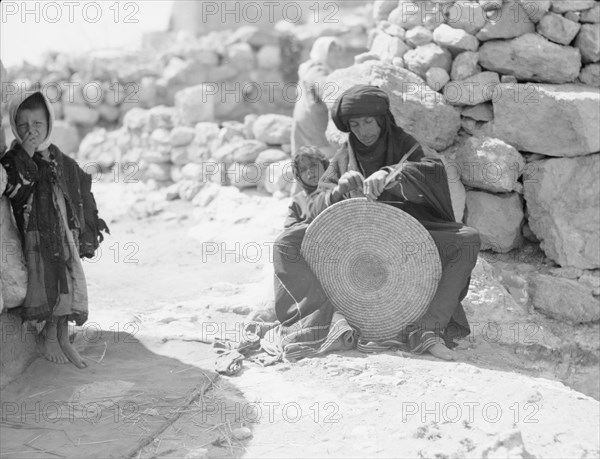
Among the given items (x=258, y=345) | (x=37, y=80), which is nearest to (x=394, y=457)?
(x=258, y=345)

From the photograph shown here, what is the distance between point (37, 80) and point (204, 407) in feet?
34.3

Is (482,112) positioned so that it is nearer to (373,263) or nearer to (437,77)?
(437,77)

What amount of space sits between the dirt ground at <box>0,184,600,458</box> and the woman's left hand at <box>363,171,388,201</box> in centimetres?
103

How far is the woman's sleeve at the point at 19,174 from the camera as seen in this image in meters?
4.66

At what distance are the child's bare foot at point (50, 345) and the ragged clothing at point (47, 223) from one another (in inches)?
5.7

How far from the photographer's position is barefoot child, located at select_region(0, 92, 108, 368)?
4.69m

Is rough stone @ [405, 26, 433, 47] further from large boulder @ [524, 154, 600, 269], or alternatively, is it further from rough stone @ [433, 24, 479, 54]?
large boulder @ [524, 154, 600, 269]

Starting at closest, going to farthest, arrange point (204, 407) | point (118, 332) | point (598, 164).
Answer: point (204, 407)
point (118, 332)
point (598, 164)

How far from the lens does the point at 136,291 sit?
6.95 metres

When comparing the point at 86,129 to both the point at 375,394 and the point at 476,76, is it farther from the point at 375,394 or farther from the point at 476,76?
the point at 375,394

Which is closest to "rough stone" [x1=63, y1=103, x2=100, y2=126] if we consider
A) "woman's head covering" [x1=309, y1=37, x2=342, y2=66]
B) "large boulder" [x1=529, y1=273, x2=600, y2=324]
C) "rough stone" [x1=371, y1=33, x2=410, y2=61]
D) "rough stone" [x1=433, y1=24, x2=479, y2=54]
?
"woman's head covering" [x1=309, y1=37, x2=342, y2=66]

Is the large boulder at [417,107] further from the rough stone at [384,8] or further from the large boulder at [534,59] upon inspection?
the rough stone at [384,8]

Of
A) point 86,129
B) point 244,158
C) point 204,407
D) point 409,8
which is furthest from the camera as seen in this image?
point 86,129

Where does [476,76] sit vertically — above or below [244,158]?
above
